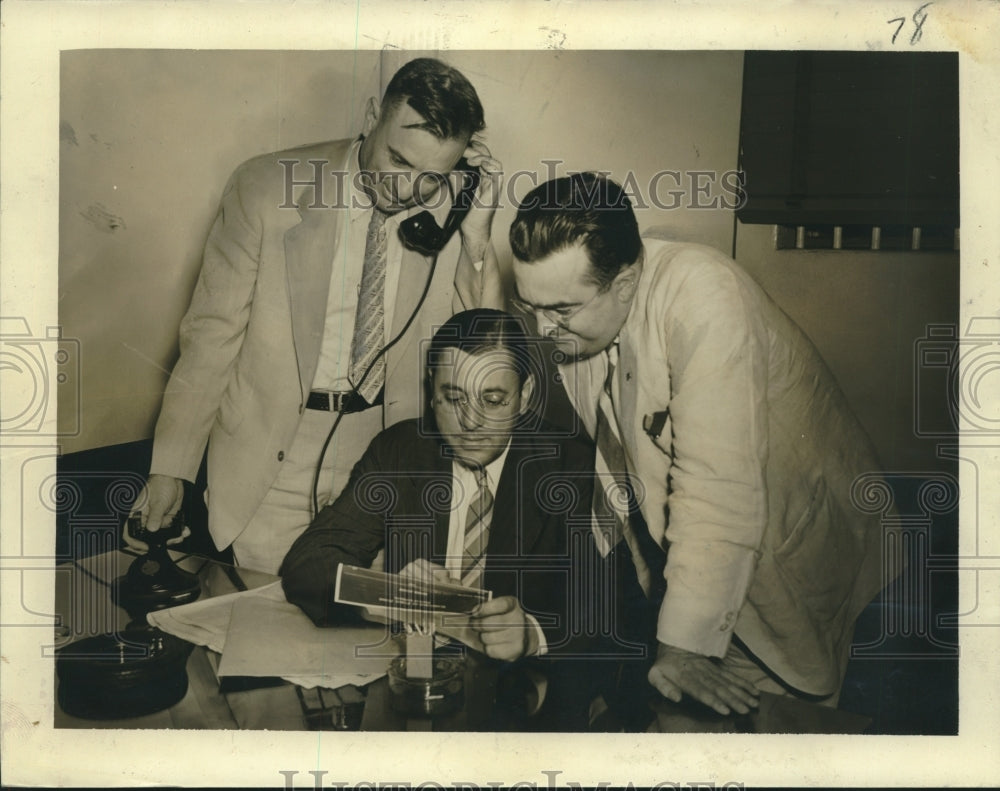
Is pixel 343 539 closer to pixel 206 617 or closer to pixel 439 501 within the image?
pixel 439 501

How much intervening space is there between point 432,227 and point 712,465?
1.15 meters

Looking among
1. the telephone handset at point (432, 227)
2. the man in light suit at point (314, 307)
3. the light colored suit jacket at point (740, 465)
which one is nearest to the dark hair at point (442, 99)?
the man in light suit at point (314, 307)

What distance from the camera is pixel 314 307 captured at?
3094 millimetres

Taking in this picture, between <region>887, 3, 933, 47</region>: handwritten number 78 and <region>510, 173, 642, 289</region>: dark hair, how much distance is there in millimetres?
1041

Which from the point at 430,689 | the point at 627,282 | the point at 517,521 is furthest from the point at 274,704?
the point at 627,282

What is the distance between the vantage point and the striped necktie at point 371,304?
10.1 ft

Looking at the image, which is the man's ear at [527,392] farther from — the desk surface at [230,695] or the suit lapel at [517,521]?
the desk surface at [230,695]

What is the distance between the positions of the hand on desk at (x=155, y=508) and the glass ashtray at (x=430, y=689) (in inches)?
32.3

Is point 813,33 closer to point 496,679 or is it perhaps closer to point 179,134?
point 179,134

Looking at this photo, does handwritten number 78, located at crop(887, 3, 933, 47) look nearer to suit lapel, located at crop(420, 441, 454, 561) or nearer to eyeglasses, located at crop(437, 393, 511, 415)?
eyeglasses, located at crop(437, 393, 511, 415)

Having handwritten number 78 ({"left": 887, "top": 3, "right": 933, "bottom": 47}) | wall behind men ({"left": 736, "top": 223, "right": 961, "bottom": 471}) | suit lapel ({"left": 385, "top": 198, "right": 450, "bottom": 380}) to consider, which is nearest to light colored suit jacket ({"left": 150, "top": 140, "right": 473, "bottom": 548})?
suit lapel ({"left": 385, "top": 198, "right": 450, "bottom": 380})

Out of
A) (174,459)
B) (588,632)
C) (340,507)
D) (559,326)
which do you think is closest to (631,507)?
(588,632)

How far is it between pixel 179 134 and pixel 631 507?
73.2 inches

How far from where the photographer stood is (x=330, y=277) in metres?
3.09
